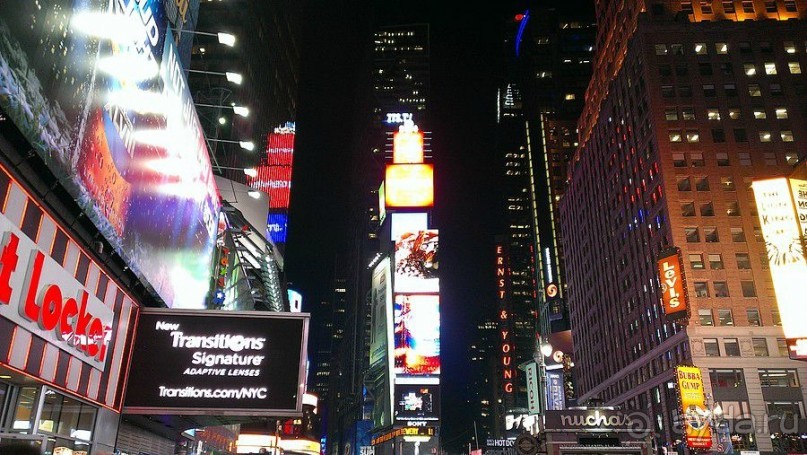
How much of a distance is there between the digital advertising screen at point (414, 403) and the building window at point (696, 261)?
51.0 meters

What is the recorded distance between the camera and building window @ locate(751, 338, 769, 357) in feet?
212

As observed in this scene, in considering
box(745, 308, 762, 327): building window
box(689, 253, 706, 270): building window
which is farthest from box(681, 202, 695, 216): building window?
box(745, 308, 762, 327): building window

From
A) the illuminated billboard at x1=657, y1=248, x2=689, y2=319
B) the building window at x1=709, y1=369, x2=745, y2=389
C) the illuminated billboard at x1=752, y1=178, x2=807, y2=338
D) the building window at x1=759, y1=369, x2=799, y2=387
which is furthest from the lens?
the building window at x1=759, y1=369, x2=799, y2=387

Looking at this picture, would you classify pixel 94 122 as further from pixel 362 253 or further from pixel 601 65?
pixel 362 253

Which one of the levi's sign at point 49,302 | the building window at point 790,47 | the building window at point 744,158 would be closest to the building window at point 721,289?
the building window at point 744,158

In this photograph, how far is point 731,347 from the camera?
64.6m

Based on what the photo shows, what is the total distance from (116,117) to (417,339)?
97.4 m

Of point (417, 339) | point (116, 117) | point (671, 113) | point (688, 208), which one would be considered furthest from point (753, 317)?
point (116, 117)

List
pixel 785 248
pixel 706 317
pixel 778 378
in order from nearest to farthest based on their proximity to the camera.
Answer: pixel 785 248 < pixel 778 378 < pixel 706 317

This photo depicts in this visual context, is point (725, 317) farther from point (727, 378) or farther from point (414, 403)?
point (414, 403)

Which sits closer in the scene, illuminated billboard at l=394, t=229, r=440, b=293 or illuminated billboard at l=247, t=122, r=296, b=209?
illuminated billboard at l=247, t=122, r=296, b=209

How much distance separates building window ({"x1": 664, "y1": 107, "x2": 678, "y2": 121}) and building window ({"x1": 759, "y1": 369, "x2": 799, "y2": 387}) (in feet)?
99.4

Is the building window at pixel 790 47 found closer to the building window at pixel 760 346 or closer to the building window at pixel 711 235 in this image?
the building window at pixel 711 235

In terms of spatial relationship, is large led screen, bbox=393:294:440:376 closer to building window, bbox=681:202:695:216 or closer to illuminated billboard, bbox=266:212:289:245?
illuminated billboard, bbox=266:212:289:245
